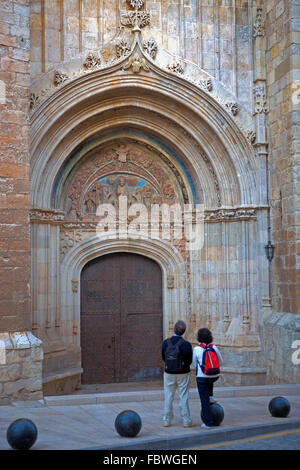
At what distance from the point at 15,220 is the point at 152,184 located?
15.6 feet

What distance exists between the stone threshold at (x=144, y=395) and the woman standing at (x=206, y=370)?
6.75 feet

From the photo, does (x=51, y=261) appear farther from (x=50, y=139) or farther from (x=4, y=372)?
(x=4, y=372)

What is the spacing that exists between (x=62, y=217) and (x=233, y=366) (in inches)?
175

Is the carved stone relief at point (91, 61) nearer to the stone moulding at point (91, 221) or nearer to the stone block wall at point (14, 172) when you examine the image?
the stone block wall at point (14, 172)

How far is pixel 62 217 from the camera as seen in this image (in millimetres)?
12086

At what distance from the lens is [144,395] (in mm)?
9047

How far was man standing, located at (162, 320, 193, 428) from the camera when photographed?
279 inches

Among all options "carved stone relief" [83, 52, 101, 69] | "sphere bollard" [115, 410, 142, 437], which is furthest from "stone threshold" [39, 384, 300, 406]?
"carved stone relief" [83, 52, 101, 69]

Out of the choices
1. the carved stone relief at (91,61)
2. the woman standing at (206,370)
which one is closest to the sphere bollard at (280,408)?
the woman standing at (206,370)

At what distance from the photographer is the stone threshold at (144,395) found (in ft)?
28.8

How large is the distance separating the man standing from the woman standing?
0.44ft

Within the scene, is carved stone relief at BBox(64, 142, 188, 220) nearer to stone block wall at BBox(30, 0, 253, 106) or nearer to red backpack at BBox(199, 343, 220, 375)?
stone block wall at BBox(30, 0, 253, 106)

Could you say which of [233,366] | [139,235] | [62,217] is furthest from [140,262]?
[233,366]

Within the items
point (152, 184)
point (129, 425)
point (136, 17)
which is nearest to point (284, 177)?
point (152, 184)
